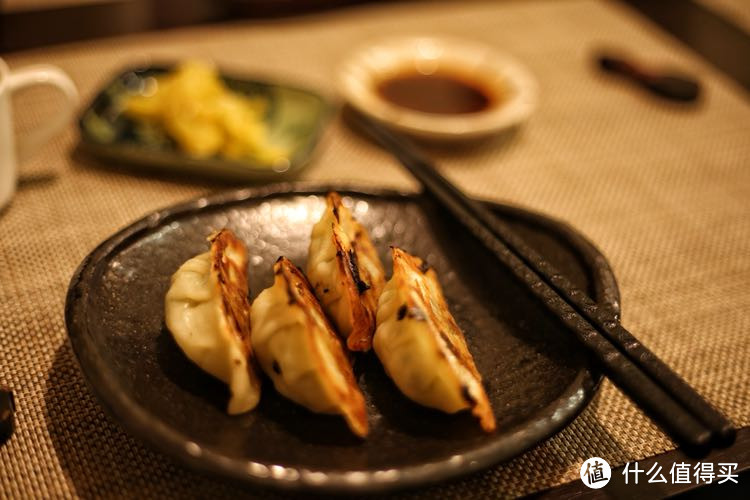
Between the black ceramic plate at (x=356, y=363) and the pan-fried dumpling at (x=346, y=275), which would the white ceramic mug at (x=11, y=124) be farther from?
the pan-fried dumpling at (x=346, y=275)

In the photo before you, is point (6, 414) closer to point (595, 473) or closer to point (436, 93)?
point (595, 473)

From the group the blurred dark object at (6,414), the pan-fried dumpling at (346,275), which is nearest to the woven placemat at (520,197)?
the blurred dark object at (6,414)

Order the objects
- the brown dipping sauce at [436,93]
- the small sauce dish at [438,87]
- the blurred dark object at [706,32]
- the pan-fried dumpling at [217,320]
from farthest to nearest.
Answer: the blurred dark object at [706,32], the brown dipping sauce at [436,93], the small sauce dish at [438,87], the pan-fried dumpling at [217,320]

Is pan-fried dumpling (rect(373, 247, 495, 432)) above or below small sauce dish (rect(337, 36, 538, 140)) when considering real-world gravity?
above

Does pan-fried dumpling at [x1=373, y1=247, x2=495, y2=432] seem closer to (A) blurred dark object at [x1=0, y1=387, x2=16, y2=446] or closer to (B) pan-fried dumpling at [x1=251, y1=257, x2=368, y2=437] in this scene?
(B) pan-fried dumpling at [x1=251, y1=257, x2=368, y2=437]

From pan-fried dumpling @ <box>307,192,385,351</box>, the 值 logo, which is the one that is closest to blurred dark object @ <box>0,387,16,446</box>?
pan-fried dumpling @ <box>307,192,385,351</box>

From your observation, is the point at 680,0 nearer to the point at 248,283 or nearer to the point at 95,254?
the point at 248,283
